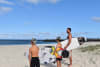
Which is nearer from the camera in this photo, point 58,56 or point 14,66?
point 58,56

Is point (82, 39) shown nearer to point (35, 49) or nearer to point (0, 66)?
point (35, 49)

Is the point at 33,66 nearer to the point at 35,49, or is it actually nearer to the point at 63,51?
the point at 35,49

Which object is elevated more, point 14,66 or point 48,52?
point 48,52

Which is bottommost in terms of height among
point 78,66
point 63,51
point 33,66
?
point 78,66

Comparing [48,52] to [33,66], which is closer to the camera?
[33,66]

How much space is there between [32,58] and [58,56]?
1236 mm

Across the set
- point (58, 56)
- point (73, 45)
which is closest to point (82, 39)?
point (73, 45)

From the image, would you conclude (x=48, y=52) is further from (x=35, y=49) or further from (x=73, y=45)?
(x=35, y=49)

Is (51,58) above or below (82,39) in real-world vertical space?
below

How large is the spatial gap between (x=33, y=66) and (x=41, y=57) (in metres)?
2.56

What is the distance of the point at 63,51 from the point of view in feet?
17.7

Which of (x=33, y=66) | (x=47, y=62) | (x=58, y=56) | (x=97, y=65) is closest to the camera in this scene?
(x=33, y=66)

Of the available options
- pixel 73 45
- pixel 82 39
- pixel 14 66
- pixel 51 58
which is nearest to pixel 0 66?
Result: pixel 14 66

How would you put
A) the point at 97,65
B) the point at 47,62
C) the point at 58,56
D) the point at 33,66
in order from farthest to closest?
the point at 47,62 → the point at 97,65 → the point at 58,56 → the point at 33,66
